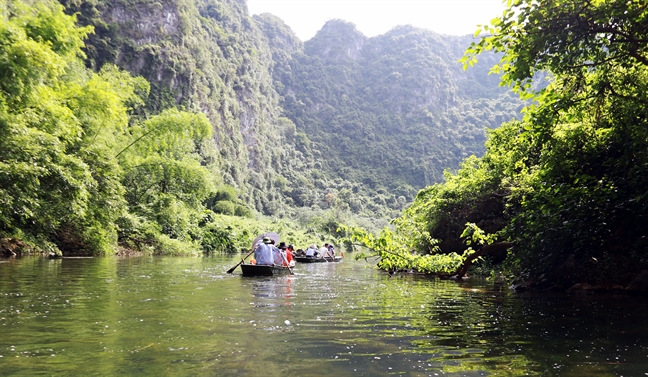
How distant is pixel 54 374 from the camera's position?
4219 millimetres

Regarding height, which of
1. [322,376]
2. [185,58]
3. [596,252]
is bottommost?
[322,376]

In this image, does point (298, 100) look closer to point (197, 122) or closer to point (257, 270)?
point (197, 122)

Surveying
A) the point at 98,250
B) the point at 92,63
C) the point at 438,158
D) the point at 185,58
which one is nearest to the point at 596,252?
the point at 98,250

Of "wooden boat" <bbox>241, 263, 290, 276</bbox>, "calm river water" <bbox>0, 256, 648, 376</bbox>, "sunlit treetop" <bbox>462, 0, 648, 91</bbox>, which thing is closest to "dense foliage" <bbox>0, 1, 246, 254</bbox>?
"wooden boat" <bbox>241, 263, 290, 276</bbox>

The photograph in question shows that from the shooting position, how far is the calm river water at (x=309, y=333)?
15.2 feet

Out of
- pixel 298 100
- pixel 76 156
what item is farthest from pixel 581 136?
pixel 298 100

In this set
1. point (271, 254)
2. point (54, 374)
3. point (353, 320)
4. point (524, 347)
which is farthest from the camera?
point (271, 254)

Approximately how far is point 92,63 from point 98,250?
45888 mm

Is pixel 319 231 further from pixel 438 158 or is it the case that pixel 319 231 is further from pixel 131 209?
pixel 438 158

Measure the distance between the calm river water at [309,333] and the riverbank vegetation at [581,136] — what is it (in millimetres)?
1376

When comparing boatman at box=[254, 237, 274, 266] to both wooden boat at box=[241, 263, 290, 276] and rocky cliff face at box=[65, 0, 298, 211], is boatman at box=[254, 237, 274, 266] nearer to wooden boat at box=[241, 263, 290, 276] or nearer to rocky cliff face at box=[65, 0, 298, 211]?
wooden boat at box=[241, 263, 290, 276]

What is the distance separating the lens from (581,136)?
39.2 feet

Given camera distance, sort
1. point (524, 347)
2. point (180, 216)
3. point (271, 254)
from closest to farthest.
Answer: point (524, 347), point (271, 254), point (180, 216)

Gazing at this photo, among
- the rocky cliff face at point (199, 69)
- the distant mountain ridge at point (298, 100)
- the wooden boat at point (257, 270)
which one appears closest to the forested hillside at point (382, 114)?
the distant mountain ridge at point (298, 100)
